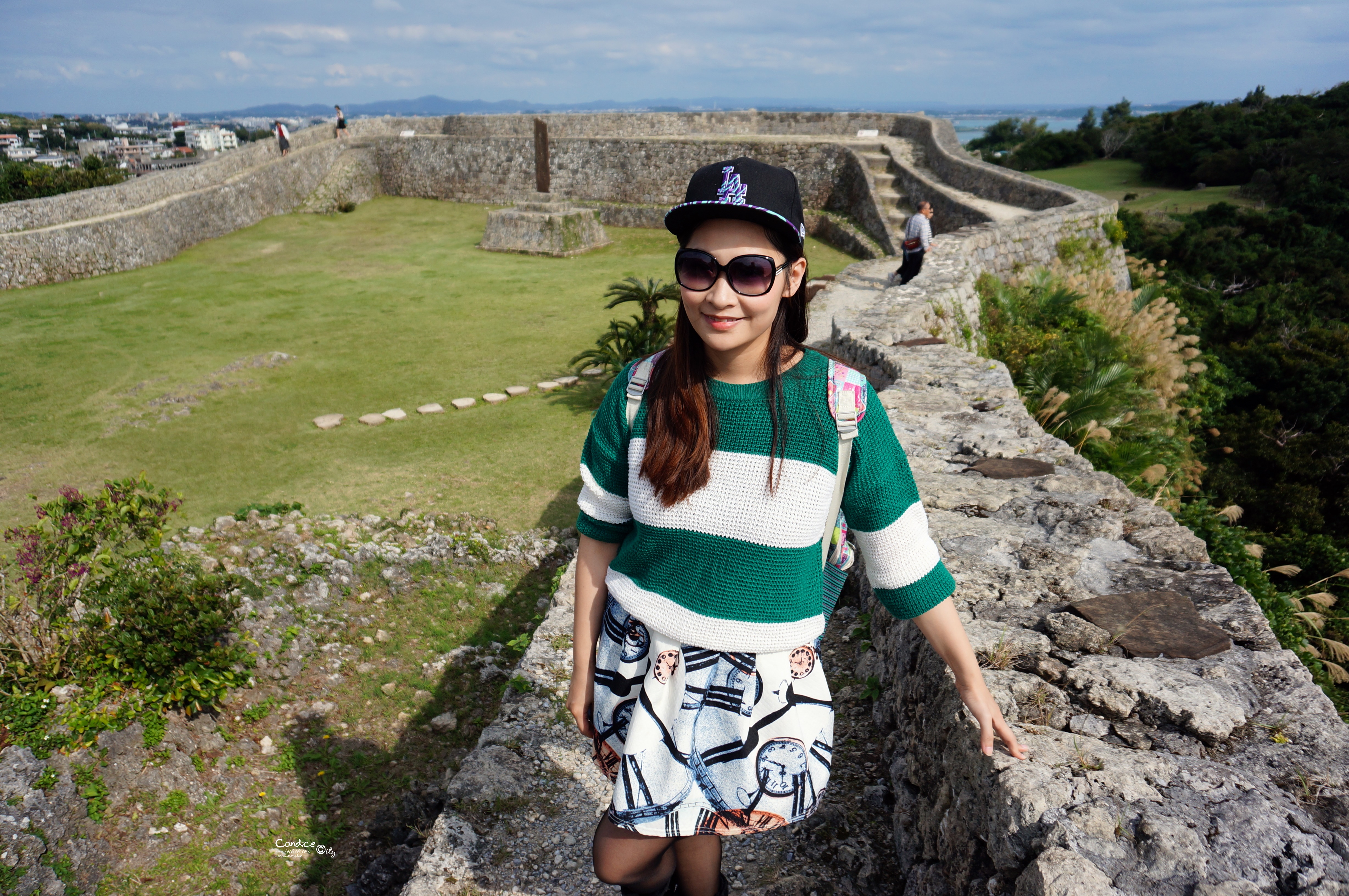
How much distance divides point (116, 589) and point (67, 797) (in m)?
1.35

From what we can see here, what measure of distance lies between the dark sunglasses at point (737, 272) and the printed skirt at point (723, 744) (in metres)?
0.77

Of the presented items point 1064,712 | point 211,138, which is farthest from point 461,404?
point 211,138

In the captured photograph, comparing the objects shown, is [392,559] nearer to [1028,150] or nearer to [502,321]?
[502,321]

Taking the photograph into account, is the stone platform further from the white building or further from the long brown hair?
the white building

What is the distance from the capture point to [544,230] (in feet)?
57.1

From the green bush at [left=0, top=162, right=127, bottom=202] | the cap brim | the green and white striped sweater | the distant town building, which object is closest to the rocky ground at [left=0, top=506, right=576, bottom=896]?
the green and white striped sweater

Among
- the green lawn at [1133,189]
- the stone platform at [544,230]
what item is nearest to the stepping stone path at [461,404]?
the stone platform at [544,230]

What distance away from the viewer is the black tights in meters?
1.79

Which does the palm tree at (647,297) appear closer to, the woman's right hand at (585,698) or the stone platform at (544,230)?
the woman's right hand at (585,698)

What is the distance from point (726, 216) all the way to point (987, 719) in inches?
49.2

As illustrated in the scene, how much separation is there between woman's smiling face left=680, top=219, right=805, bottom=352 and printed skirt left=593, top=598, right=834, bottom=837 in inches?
26.7

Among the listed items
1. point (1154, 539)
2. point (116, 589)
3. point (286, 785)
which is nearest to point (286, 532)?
point (116, 589)

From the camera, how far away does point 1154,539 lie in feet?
10.1

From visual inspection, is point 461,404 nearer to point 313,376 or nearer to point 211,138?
point 313,376
